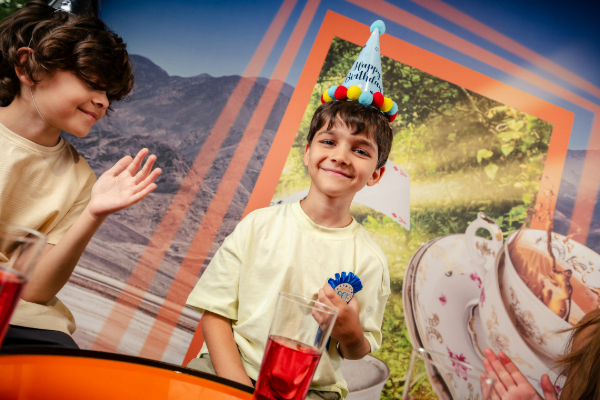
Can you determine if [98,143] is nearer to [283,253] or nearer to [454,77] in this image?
[283,253]

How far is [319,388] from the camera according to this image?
44.7 inches

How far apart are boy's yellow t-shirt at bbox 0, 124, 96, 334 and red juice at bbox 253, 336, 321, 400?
0.84 m

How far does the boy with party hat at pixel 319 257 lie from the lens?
1141mm

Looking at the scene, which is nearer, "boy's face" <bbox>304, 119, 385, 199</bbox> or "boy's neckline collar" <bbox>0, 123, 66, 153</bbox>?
"boy's neckline collar" <bbox>0, 123, 66, 153</bbox>

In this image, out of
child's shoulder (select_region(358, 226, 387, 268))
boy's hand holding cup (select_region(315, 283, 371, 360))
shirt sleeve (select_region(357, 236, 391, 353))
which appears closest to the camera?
boy's hand holding cup (select_region(315, 283, 371, 360))

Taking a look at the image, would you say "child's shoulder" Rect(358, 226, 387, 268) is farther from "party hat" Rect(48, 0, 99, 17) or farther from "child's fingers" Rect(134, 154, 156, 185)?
"party hat" Rect(48, 0, 99, 17)

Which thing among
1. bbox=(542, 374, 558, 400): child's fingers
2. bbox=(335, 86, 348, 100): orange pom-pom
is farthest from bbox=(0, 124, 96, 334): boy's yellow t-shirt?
bbox=(542, 374, 558, 400): child's fingers

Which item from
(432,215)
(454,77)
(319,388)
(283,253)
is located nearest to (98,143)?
(283,253)

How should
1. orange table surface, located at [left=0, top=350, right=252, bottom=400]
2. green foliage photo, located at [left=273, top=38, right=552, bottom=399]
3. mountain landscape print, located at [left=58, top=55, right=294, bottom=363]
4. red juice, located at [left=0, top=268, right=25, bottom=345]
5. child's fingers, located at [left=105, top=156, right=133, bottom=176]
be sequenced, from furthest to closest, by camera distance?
green foliage photo, located at [left=273, top=38, right=552, bottom=399]
mountain landscape print, located at [left=58, top=55, right=294, bottom=363]
child's fingers, located at [left=105, top=156, right=133, bottom=176]
orange table surface, located at [left=0, top=350, right=252, bottom=400]
red juice, located at [left=0, top=268, right=25, bottom=345]

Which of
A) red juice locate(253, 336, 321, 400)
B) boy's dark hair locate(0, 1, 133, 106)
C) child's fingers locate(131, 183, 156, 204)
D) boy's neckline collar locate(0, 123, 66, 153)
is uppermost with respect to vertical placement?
boy's dark hair locate(0, 1, 133, 106)

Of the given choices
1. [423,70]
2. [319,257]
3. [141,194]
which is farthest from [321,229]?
[423,70]

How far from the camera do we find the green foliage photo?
188 cm

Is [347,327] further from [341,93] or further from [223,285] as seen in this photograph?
[341,93]

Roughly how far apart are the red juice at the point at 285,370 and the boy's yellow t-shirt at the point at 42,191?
838 millimetres
